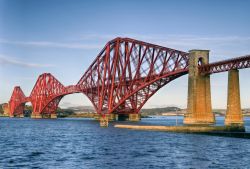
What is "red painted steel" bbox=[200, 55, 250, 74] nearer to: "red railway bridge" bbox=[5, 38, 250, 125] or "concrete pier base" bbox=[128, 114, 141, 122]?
"red railway bridge" bbox=[5, 38, 250, 125]

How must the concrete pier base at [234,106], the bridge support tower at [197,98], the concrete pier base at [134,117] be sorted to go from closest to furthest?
the concrete pier base at [234,106]
the bridge support tower at [197,98]
the concrete pier base at [134,117]

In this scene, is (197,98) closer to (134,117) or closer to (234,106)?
(234,106)

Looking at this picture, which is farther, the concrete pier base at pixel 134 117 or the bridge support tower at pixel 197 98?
the concrete pier base at pixel 134 117

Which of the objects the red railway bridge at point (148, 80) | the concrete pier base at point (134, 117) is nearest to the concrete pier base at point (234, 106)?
the red railway bridge at point (148, 80)

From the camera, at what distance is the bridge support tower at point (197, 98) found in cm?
8394

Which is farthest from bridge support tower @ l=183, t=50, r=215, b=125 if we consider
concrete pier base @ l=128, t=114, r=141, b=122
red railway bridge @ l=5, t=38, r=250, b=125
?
concrete pier base @ l=128, t=114, r=141, b=122

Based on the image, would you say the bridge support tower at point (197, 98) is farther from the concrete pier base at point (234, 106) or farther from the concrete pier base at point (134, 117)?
the concrete pier base at point (134, 117)

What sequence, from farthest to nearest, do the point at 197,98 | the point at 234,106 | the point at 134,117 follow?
the point at 134,117
the point at 197,98
the point at 234,106

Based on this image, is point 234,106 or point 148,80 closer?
point 234,106

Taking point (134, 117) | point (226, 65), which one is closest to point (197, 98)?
point (226, 65)

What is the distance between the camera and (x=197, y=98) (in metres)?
84.3

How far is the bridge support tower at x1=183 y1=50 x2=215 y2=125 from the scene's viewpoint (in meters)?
83.9

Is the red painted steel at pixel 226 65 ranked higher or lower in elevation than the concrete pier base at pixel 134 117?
higher

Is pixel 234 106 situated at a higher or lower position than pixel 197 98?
lower
